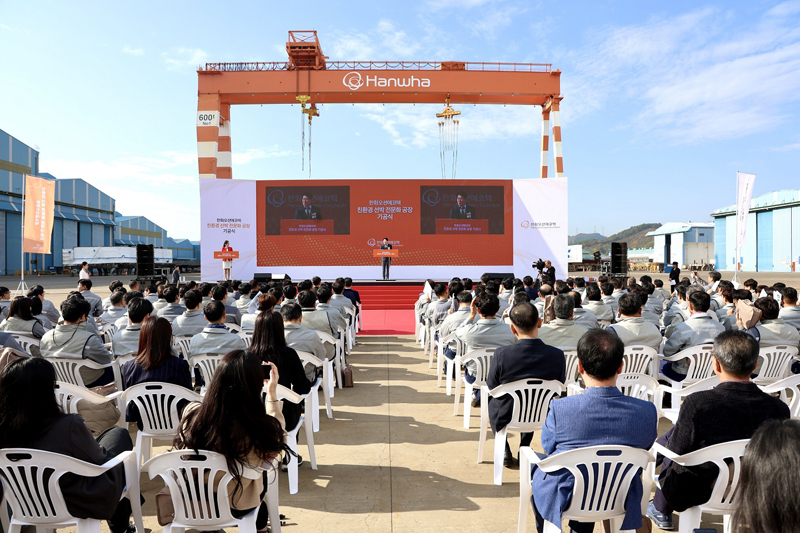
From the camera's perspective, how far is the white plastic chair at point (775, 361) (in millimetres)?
3619

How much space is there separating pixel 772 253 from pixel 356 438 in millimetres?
38141

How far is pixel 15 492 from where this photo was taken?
1.70m

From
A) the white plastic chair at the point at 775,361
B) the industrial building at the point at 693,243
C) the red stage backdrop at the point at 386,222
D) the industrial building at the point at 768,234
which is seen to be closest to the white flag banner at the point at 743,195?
the red stage backdrop at the point at 386,222

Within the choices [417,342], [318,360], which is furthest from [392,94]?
[318,360]

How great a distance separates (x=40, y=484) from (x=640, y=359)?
148 inches

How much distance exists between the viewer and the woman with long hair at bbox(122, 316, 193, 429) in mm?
2605

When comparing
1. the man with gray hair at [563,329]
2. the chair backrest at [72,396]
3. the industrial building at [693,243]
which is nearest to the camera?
the chair backrest at [72,396]

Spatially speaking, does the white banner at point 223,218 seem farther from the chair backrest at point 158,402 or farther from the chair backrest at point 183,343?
the chair backrest at point 158,402

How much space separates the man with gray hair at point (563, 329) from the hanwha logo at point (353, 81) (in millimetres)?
15049

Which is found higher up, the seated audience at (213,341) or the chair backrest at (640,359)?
the seated audience at (213,341)

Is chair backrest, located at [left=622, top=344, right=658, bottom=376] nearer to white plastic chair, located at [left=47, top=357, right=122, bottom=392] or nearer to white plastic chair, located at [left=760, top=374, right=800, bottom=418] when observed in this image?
white plastic chair, located at [left=760, top=374, right=800, bottom=418]

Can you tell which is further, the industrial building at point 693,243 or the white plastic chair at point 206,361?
the industrial building at point 693,243

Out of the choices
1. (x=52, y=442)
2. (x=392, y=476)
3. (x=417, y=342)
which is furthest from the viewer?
(x=417, y=342)

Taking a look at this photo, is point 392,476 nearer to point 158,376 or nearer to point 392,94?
point 158,376
